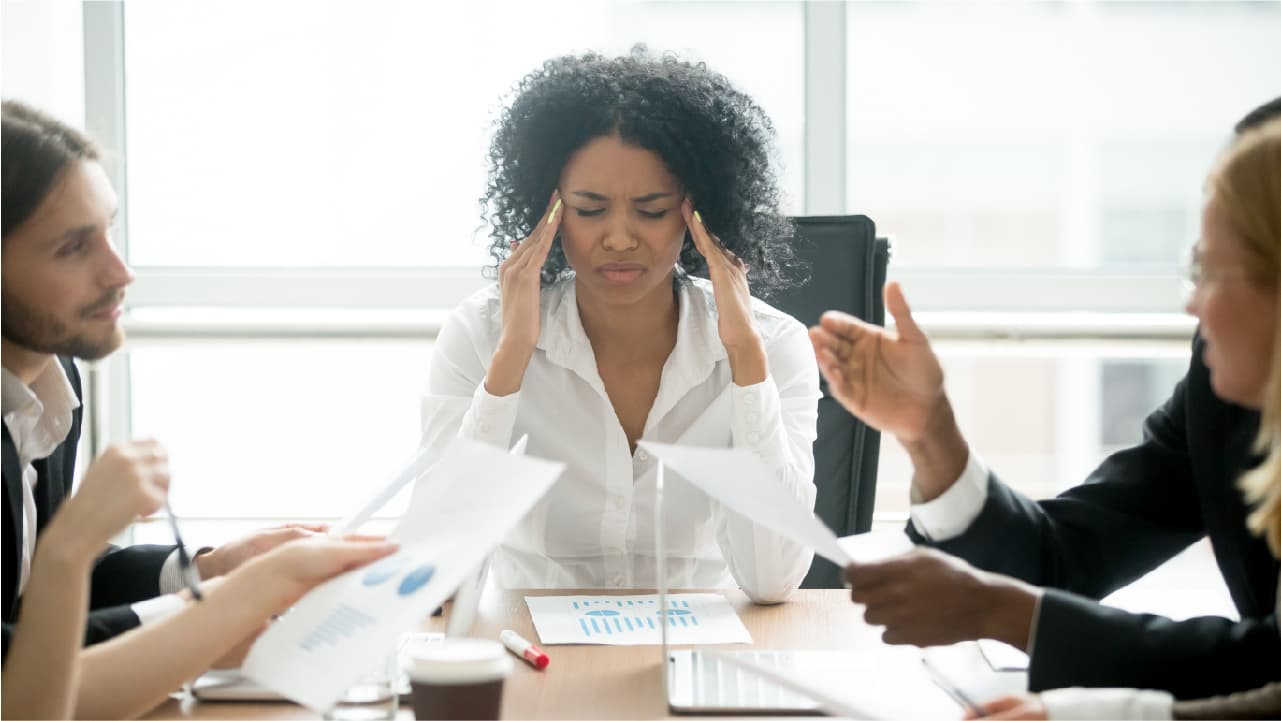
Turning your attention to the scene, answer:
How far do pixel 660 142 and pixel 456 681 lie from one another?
1169 mm

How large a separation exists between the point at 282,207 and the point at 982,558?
237cm

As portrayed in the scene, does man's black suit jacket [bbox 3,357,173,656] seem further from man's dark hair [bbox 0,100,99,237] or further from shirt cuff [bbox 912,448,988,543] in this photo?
shirt cuff [bbox 912,448,988,543]

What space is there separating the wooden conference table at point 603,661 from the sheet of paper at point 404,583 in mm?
139

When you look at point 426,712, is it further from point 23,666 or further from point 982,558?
point 982,558

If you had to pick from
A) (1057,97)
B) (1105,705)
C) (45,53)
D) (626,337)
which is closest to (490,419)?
(626,337)

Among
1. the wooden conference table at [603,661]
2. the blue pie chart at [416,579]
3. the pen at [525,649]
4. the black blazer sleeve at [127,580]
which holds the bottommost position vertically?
the wooden conference table at [603,661]

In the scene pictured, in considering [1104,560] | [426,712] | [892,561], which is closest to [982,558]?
[1104,560]

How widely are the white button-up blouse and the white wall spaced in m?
1.52

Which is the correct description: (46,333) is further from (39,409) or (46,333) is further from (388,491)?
(388,491)

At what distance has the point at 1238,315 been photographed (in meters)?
1.11

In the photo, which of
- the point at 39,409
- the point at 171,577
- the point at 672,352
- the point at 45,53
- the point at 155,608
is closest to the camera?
the point at 155,608

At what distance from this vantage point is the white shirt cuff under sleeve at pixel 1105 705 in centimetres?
111

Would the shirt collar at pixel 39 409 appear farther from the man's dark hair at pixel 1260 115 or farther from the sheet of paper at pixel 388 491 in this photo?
the man's dark hair at pixel 1260 115

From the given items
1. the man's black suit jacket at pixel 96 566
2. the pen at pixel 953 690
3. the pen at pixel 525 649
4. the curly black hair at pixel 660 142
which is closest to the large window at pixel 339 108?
the curly black hair at pixel 660 142
